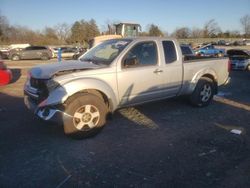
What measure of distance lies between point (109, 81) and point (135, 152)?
154cm

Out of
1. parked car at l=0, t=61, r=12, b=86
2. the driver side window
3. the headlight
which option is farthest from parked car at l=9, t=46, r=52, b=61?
the headlight

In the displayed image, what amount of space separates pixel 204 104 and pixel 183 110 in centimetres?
71

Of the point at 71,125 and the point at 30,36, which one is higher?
the point at 30,36

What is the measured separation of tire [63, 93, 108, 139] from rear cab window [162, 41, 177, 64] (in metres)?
2.03

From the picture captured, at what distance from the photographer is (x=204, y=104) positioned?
24.2 feet

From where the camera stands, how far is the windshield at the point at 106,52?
18.5 feet

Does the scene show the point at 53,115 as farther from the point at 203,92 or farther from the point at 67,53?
the point at 67,53

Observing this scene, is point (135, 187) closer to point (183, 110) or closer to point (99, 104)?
point (99, 104)

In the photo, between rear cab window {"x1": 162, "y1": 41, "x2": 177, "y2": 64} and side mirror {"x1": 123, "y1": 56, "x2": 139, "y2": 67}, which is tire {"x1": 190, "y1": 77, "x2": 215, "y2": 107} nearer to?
rear cab window {"x1": 162, "y1": 41, "x2": 177, "y2": 64}

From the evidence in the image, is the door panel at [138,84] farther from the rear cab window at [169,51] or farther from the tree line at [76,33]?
the tree line at [76,33]

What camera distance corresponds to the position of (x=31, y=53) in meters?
30.2

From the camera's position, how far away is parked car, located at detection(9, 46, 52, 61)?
1178 inches

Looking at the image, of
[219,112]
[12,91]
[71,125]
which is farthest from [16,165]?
[12,91]

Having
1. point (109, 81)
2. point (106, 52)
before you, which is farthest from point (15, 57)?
point (109, 81)
